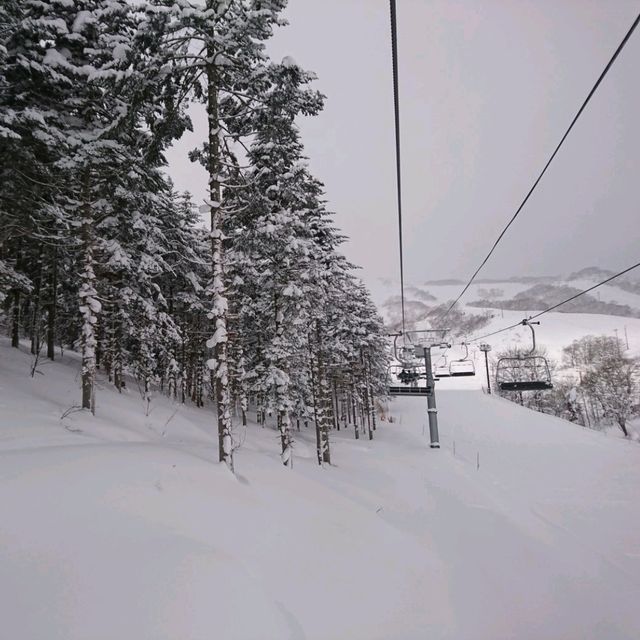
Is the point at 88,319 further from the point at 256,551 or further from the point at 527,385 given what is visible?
the point at 527,385

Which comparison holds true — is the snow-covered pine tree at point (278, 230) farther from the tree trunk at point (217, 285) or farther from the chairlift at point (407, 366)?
the chairlift at point (407, 366)

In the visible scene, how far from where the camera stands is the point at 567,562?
26.3ft

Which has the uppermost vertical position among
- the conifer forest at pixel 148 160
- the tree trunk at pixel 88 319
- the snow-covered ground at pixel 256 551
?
the conifer forest at pixel 148 160

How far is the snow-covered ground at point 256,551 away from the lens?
131 inches

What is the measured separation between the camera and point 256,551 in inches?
192

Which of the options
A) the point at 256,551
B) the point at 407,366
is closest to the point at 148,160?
the point at 256,551

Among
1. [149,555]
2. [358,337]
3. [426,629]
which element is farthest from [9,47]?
[358,337]

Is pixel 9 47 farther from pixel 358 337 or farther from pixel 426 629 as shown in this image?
pixel 358 337

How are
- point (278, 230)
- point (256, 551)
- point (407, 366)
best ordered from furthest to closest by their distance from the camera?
point (407, 366)
point (278, 230)
point (256, 551)

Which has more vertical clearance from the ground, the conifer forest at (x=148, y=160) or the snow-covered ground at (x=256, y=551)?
the conifer forest at (x=148, y=160)

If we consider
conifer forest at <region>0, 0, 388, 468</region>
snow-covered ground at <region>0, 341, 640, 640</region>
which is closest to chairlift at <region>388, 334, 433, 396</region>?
conifer forest at <region>0, 0, 388, 468</region>

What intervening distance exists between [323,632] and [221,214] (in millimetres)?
7487

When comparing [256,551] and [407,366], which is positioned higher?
[407,366]

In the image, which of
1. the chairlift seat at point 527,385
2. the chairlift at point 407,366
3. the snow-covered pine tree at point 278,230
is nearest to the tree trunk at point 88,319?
the snow-covered pine tree at point 278,230
